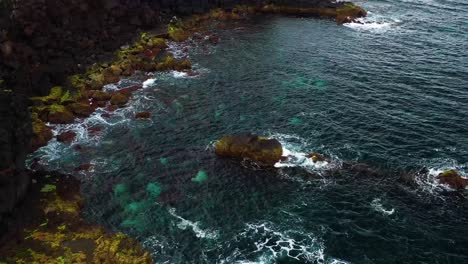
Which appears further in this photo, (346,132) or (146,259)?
(346,132)

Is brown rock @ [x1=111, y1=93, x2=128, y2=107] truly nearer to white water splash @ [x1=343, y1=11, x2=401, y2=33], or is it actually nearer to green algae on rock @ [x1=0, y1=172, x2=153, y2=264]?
green algae on rock @ [x1=0, y1=172, x2=153, y2=264]

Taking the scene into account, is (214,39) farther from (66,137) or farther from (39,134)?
(39,134)

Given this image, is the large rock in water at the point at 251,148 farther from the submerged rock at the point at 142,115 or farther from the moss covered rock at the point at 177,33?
the moss covered rock at the point at 177,33

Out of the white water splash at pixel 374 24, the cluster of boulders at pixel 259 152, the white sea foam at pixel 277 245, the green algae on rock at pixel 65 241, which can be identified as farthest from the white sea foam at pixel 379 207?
the white water splash at pixel 374 24

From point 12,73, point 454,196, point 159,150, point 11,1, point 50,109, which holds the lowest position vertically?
point 454,196

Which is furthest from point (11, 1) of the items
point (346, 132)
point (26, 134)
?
point (346, 132)

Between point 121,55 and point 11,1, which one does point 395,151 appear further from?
point 11,1
